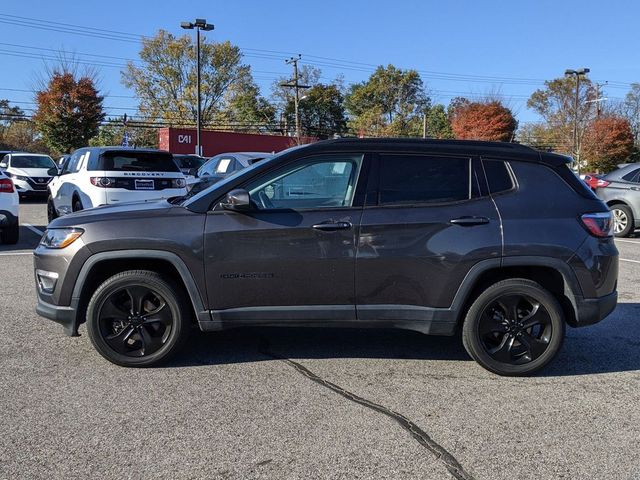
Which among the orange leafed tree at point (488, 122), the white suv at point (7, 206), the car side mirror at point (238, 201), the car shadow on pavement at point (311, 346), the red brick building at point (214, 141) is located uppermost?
the orange leafed tree at point (488, 122)

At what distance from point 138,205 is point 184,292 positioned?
0.86 metres

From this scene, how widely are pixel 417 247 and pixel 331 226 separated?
0.66 m

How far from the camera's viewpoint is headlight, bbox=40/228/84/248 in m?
4.50

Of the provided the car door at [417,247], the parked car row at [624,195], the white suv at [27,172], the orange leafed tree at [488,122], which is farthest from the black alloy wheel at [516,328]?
the orange leafed tree at [488,122]

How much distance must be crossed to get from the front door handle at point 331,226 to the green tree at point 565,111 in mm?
40784

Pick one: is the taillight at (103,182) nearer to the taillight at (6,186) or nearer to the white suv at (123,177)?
the white suv at (123,177)

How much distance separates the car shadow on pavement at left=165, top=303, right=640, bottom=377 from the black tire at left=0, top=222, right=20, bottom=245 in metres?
6.94

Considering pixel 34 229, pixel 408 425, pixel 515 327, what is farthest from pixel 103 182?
pixel 408 425

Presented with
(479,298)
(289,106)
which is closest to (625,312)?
(479,298)

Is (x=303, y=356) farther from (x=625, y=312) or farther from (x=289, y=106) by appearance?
(x=289, y=106)

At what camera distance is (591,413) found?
154 inches

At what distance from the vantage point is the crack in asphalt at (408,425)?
319 centimetres

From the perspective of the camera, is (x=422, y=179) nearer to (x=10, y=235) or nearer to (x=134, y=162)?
(x=134, y=162)

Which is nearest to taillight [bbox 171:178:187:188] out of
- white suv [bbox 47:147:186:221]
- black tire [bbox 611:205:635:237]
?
white suv [bbox 47:147:186:221]
